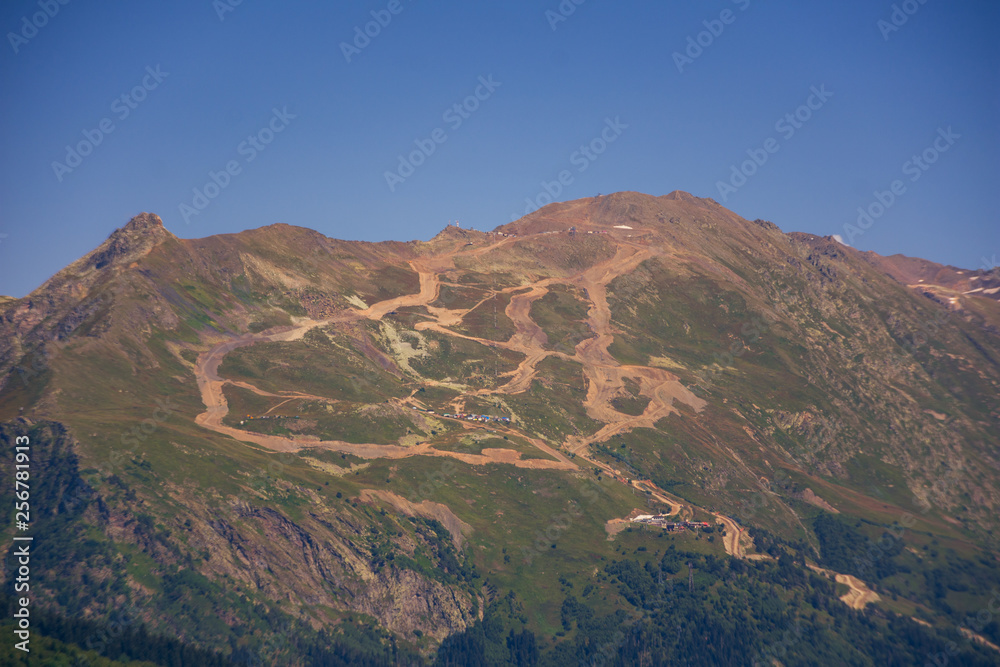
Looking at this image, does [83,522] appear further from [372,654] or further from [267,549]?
[372,654]

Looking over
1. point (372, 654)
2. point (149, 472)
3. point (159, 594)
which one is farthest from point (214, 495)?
point (372, 654)

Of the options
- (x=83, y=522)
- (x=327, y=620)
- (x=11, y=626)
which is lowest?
(x=11, y=626)

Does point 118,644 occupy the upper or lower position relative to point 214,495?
lower

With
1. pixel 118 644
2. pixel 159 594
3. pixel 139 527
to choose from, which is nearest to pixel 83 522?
pixel 139 527

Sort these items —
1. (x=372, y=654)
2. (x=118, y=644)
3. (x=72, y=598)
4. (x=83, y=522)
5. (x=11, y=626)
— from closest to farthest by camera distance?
(x=11, y=626)
(x=118, y=644)
(x=72, y=598)
(x=83, y=522)
(x=372, y=654)

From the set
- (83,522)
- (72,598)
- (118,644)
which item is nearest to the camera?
(118,644)

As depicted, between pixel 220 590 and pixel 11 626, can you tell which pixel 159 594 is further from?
pixel 11 626

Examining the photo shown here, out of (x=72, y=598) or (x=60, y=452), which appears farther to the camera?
(x=60, y=452)
